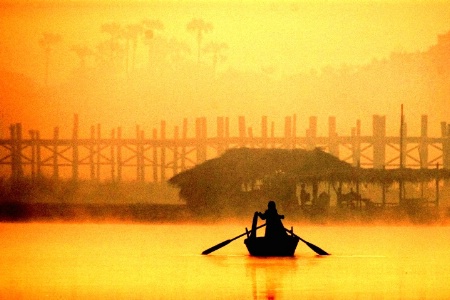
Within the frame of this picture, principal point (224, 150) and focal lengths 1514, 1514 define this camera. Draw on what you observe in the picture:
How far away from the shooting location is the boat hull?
36.5 m

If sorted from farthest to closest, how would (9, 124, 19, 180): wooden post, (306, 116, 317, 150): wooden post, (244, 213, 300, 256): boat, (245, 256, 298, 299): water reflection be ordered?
(9, 124, 19, 180): wooden post
(306, 116, 317, 150): wooden post
(244, 213, 300, 256): boat
(245, 256, 298, 299): water reflection

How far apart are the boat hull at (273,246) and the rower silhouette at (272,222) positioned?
0.41 ft

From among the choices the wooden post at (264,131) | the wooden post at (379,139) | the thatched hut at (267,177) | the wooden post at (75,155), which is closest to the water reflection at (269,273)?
the thatched hut at (267,177)

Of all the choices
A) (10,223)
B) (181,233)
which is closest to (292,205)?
(181,233)

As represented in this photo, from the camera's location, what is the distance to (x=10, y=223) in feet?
234

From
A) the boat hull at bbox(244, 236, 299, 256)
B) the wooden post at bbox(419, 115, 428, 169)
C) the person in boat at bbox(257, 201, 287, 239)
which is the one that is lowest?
the boat hull at bbox(244, 236, 299, 256)

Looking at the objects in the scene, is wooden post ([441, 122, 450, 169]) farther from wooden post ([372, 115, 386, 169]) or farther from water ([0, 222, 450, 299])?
water ([0, 222, 450, 299])

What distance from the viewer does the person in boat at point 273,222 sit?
117 feet

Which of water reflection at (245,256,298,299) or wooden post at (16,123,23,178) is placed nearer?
water reflection at (245,256,298,299)

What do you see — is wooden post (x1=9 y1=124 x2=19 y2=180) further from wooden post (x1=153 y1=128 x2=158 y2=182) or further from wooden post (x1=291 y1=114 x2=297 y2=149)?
wooden post (x1=291 y1=114 x2=297 y2=149)

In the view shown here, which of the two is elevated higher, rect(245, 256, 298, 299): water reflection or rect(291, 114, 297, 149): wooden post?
rect(291, 114, 297, 149): wooden post

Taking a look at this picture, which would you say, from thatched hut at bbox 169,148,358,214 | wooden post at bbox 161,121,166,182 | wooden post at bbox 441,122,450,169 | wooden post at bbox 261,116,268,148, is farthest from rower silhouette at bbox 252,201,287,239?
wooden post at bbox 161,121,166,182

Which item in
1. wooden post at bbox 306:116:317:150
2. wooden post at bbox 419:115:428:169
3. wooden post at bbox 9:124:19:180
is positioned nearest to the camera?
wooden post at bbox 419:115:428:169

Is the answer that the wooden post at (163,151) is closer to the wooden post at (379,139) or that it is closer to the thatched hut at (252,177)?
the wooden post at (379,139)
